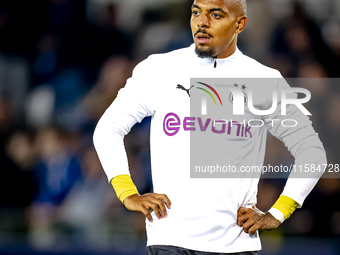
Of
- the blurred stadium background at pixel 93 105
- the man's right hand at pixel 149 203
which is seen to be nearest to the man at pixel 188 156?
the man's right hand at pixel 149 203

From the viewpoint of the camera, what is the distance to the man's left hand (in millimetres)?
3008

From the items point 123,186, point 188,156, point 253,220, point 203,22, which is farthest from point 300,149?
point 123,186

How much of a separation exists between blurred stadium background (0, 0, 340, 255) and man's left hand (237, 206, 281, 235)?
6.18 feet

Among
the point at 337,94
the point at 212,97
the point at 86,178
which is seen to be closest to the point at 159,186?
the point at 212,97

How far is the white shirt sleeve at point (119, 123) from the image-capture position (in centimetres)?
300

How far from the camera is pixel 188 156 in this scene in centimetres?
298

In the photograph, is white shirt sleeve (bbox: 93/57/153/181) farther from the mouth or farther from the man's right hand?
the mouth

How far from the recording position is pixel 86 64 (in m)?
6.35

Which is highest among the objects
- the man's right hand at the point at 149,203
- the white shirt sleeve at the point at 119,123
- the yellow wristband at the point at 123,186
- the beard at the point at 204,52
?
the beard at the point at 204,52

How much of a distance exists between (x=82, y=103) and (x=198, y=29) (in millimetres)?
3114

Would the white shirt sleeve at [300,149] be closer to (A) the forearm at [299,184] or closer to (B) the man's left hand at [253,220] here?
(A) the forearm at [299,184]

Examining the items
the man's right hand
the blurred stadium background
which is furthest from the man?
the blurred stadium background

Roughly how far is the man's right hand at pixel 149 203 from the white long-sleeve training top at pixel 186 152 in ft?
0.20

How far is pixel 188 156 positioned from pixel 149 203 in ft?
1.13
